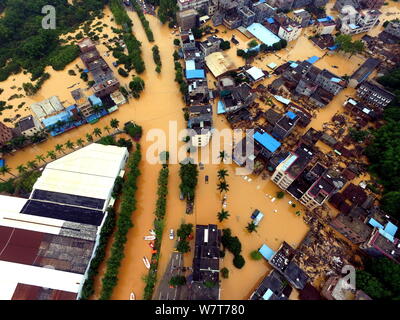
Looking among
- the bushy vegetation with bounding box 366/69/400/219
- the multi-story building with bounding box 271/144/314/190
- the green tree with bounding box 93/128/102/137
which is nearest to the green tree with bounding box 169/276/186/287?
the multi-story building with bounding box 271/144/314/190

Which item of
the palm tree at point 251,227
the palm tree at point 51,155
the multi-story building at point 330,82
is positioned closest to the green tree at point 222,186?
the palm tree at point 251,227

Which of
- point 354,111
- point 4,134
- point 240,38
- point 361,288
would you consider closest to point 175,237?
point 361,288

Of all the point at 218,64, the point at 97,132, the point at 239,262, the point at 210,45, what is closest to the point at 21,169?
the point at 97,132

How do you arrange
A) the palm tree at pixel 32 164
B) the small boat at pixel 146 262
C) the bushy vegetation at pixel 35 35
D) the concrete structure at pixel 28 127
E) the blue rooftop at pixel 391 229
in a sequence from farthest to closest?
the bushy vegetation at pixel 35 35 < the concrete structure at pixel 28 127 < the palm tree at pixel 32 164 < the blue rooftop at pixel 391 229 < the small boat at pixel 146 262

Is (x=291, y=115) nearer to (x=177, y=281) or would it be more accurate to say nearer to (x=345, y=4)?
(x=177, y=281)

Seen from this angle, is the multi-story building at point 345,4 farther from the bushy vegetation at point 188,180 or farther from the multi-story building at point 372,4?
the bushy vegetation at point 188,180

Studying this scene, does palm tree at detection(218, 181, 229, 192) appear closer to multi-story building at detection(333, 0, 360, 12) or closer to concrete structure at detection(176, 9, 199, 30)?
concrete structure at detection(176, 9, 199, 30)

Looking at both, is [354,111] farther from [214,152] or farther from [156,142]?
[156,142]
